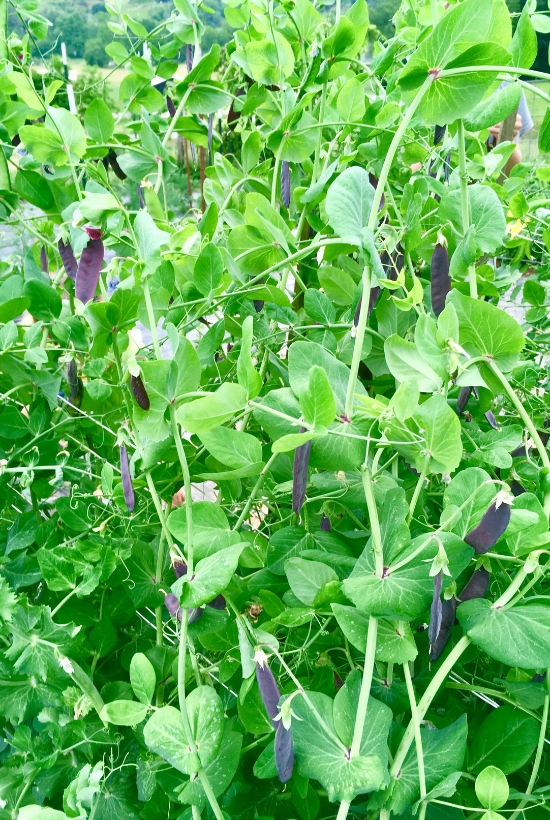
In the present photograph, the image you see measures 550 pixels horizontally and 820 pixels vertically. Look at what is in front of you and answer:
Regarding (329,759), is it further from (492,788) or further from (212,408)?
(212,408)

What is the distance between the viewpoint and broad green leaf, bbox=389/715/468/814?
1.19ft

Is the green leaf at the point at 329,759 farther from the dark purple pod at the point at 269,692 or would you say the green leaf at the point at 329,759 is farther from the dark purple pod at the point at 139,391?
the dark purple pod at the point at 139,391

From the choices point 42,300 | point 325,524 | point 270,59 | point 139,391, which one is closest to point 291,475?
point 325,524

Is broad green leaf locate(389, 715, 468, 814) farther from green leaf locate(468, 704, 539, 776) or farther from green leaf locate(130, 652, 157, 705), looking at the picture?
green leaf locate(130, 652, 157, 705)

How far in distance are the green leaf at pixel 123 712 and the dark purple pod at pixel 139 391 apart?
170 millimetres

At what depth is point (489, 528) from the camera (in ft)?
1.13

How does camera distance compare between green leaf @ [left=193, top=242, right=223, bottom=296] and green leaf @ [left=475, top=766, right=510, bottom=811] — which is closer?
green leaf @ [left=475, top=766, right=510, bottom=811]

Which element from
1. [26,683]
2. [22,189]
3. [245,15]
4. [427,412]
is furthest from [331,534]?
[245,15]

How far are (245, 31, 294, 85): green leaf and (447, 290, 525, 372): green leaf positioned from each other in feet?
1.01

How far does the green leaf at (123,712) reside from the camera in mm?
381

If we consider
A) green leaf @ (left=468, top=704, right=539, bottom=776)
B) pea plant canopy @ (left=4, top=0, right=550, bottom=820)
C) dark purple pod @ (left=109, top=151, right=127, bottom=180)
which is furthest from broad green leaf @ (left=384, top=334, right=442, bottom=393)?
dark purple pod @ (left=109, top=151, right=127, bottom=180)

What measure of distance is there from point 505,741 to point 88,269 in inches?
16.4

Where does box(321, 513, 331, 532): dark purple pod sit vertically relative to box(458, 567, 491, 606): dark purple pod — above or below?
below

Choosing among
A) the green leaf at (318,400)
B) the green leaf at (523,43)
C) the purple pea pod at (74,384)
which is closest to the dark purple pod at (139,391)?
the green leaf at (318,400)
